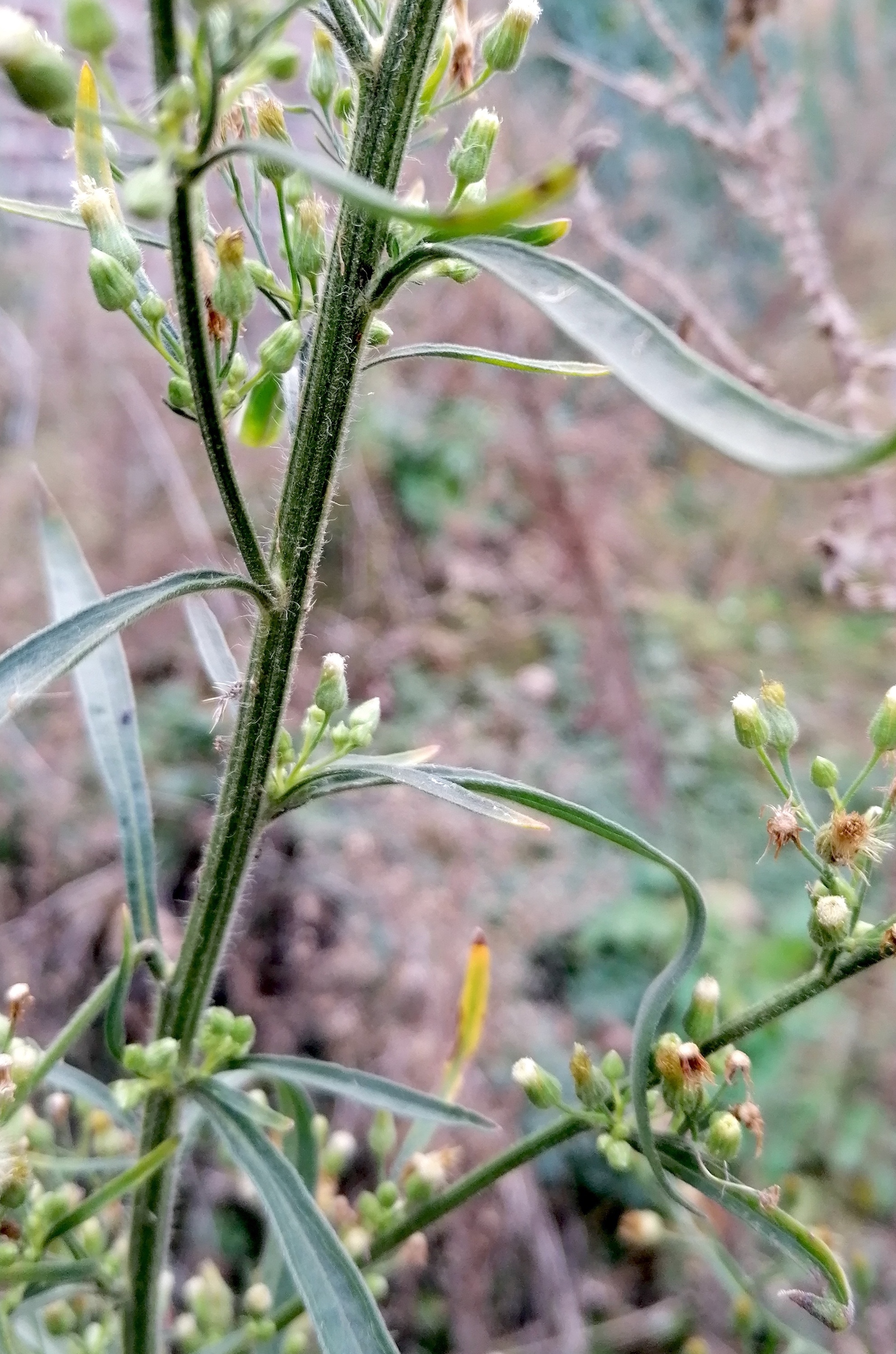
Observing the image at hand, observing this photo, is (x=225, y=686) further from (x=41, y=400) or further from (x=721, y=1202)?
(x=41, y=400)

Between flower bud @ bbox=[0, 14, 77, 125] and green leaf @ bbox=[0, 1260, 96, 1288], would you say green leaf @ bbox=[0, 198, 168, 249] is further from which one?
green leaf @ bbox=[0, 1260, 96, 1288]

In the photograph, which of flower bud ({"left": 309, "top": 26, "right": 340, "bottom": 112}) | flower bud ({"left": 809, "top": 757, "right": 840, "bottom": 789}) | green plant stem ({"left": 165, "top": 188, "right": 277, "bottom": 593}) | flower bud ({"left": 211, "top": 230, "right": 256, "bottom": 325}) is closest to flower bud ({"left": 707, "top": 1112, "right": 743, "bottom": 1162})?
flower bud ({"left": 809, "top": 757, "right": 840, "bottom": 789})

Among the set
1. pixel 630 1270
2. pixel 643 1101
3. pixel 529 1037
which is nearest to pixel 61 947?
pixel 529 1037

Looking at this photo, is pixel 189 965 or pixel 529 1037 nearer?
pixel 189 965

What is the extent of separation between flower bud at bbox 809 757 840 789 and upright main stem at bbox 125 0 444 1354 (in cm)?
36

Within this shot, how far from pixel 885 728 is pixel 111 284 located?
530mm

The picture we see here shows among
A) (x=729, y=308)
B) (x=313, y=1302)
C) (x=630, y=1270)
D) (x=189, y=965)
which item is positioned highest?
(x=729, y=308)

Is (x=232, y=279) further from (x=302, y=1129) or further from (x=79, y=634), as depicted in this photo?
(x=302, y=1129)

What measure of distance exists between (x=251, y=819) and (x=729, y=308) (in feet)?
15.9

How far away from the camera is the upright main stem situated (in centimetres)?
46

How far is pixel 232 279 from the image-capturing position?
471 millimetres

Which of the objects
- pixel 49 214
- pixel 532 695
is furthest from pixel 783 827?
pixel 532 695

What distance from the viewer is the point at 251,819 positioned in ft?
1.90

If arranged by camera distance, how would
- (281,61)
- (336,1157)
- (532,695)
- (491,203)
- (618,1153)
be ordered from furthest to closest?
1. (532,695)
2. (336,1157)
3. (618,1153)
4. (281,61)
5. (491,203)
